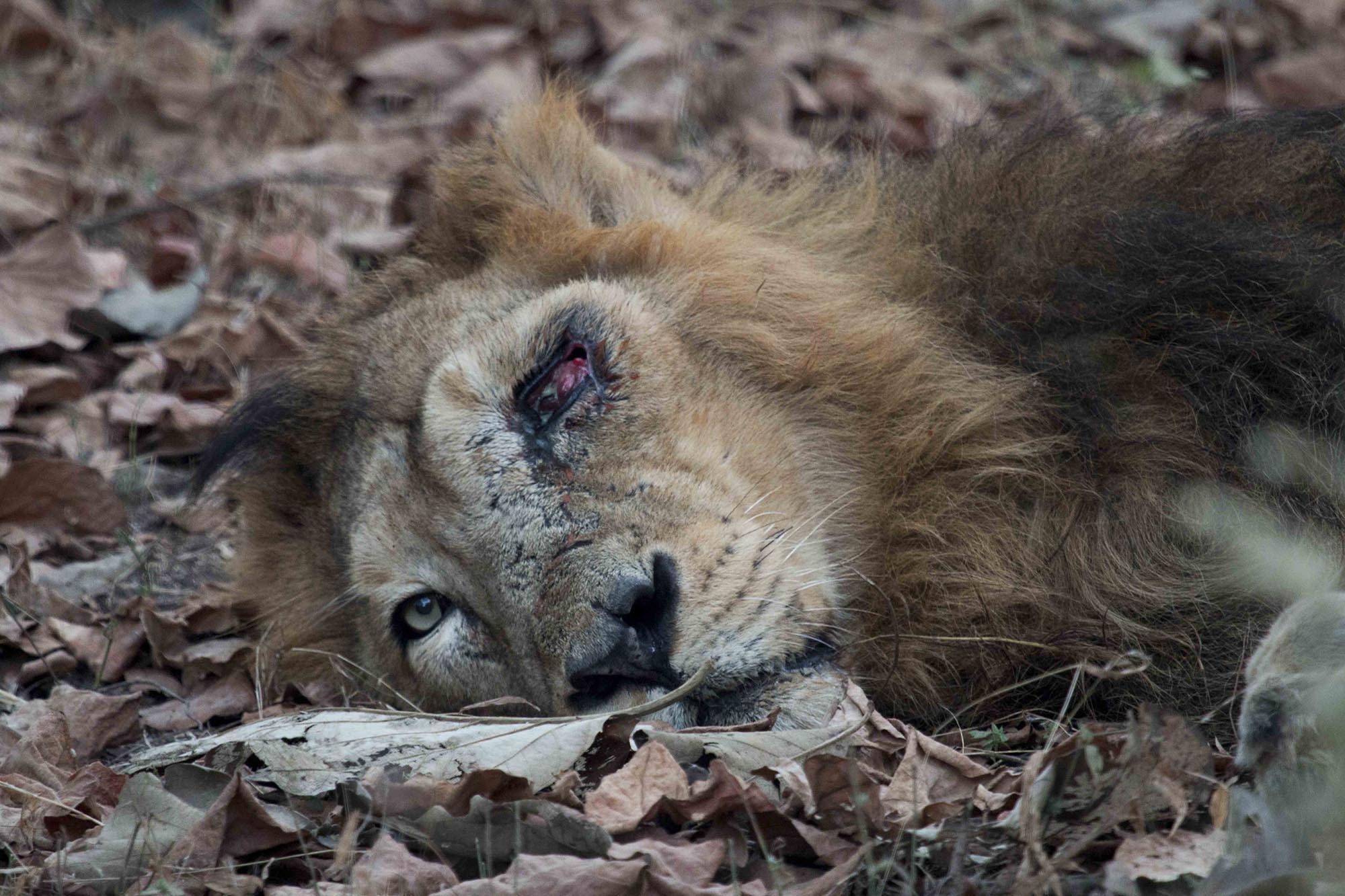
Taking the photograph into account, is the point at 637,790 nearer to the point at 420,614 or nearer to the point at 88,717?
the point at 420,614

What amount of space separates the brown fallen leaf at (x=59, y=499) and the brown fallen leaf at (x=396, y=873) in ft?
8.13

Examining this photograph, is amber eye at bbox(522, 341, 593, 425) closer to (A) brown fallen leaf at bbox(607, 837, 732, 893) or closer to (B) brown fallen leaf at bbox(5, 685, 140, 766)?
(A) brown fallen leaf at bbox(607, 837, 732, 893)

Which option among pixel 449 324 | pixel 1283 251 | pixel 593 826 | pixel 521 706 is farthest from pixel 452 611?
pixel 1283 251

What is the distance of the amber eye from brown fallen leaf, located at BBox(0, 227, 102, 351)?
2611mm

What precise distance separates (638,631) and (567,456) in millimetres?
513

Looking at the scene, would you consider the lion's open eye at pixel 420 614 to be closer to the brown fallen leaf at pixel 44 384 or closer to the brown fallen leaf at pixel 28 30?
the brown fallen leaf at pixel 44 384

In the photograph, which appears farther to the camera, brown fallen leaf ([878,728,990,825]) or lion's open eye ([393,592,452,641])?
lion's open eye ([393,592,452,641])

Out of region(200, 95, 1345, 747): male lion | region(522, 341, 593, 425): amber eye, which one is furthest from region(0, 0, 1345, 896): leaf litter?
region(522, 341, 593, 425): amber eye

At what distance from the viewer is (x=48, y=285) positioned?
17.5 feet

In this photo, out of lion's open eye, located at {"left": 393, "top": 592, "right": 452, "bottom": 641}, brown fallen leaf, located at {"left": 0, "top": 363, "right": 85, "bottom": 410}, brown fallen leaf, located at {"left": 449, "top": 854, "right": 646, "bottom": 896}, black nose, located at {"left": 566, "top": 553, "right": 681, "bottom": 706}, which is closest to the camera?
brown fallen leaf, located at {"left": 449, "top": 854, "right": 646, "bottom": 896}

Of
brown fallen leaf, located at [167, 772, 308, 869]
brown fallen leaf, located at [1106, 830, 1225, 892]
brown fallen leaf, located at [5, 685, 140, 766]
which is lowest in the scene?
brown fallen leaf, located at [5, 685, 140, 766]

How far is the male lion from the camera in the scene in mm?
3094

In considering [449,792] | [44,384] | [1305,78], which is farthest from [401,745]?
[1305,78]

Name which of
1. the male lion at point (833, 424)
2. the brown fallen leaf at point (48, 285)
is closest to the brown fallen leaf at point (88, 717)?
the male lion at point (833, 424)
